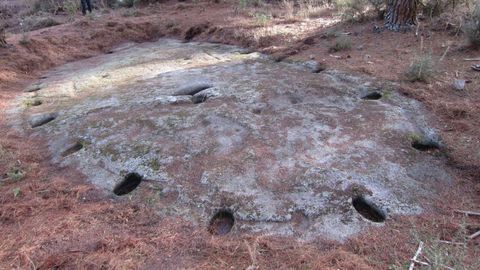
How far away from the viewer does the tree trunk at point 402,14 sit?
247 inches

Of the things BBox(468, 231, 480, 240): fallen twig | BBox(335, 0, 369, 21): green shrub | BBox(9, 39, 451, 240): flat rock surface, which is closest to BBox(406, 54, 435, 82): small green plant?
BBox(9, 39, 451, 240): flat rock surface

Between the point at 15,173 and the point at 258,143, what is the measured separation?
242 cm

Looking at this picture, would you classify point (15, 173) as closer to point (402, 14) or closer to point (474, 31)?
point (474, 31)

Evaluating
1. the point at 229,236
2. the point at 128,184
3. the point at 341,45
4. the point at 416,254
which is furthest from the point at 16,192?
the point at 341,45

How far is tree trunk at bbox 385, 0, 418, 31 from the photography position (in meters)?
6.26

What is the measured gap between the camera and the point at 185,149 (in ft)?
12.2

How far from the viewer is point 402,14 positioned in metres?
6.32

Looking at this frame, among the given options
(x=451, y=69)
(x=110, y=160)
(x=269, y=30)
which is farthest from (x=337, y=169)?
(x=269, y=30)

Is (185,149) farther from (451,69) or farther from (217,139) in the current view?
(451,69)

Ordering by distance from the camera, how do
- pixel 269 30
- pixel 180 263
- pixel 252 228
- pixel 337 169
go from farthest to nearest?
pixel 269 30 < pixel 337 169 < pixel 252 228 < pixel 180 263

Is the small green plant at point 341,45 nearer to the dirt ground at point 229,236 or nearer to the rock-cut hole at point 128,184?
the dirt ground at point 229,236

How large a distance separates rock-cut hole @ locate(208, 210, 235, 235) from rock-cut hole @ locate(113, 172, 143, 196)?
0.89 meters

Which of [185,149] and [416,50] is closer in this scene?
[185,149]

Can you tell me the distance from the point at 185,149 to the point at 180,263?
1377mm
